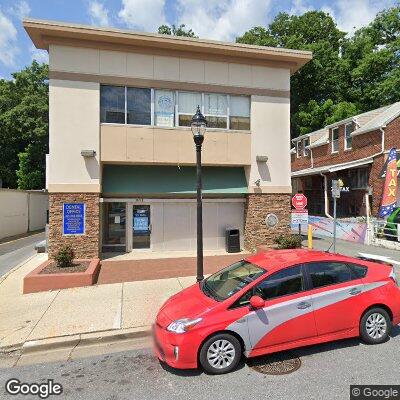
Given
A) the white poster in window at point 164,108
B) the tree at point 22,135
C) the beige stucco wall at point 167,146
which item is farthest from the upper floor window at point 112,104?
the tree at point 22,135

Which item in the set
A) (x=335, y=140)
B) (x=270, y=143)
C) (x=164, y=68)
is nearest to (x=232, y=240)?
(x=270, y=143)

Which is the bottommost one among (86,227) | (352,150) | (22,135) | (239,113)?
(86,227)

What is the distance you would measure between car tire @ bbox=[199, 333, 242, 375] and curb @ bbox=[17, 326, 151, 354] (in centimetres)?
184

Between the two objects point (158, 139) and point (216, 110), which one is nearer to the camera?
point (158, 139)

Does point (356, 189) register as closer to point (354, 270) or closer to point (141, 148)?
point (141, 148)

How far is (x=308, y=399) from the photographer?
4.11 meters

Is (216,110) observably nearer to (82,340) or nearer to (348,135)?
(82,340)

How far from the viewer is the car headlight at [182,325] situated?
15.4 ft

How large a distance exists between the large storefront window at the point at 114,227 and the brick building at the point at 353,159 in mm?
11862

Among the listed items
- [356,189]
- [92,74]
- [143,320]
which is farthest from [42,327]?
[356,189]

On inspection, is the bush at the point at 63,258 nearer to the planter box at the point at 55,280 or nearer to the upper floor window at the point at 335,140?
the planter box at the point at 55,280

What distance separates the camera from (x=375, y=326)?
5531 mm

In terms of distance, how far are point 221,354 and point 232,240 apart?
925 cm

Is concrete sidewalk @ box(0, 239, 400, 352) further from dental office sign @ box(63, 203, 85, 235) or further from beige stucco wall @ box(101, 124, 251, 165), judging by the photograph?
beige stucco wall @ box(101, 124, 251, 165)
